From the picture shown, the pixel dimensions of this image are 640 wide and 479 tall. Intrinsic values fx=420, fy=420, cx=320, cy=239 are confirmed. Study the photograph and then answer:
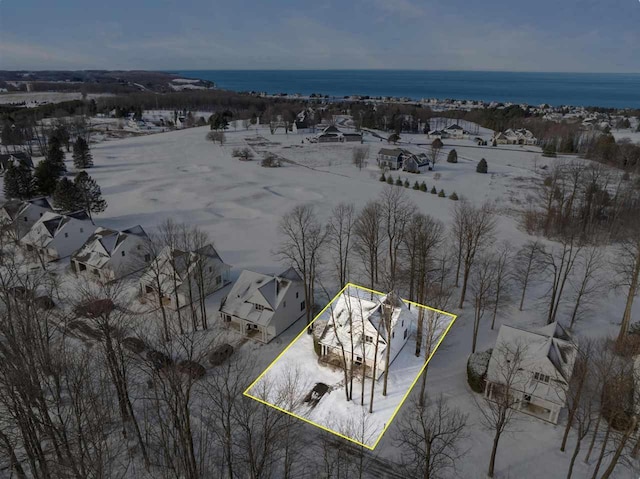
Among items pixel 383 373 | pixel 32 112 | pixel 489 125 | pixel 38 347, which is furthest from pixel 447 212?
pixel 32 112

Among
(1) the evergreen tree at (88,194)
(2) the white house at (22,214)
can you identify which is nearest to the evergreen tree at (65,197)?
(1) the evergreen tree at (88,194)

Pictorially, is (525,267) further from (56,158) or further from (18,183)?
(56,158)

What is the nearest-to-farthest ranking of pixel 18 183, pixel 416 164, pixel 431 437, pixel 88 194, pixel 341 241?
pixel 431 437
pixel 341 241
pixel 88 194
pixel 18 183
pixel 416 164

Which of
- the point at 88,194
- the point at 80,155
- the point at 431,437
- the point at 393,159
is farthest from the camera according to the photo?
the point at 393,159

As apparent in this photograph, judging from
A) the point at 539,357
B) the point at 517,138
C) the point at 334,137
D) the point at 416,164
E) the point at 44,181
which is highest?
the point at 517,138

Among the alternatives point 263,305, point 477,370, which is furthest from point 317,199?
point 477,370

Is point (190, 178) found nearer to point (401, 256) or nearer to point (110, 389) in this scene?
point (401, 256)
